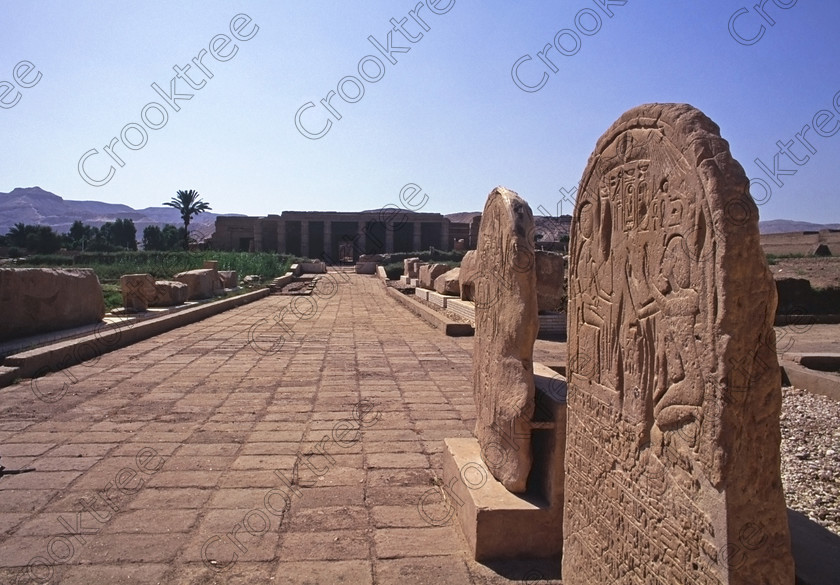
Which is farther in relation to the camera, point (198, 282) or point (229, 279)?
point (229, 279)

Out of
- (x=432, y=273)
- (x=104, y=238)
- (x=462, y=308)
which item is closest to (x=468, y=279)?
(x=462, y=308)

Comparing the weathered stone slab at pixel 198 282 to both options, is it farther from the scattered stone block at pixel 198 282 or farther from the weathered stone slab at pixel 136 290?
the weathered stone slab at pixel 136 290

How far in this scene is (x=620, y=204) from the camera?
7.17 ft

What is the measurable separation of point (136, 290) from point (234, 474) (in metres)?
9.17

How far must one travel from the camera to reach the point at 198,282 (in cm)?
1533

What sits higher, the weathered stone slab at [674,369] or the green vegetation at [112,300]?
the weathered stone slab at [674,369]

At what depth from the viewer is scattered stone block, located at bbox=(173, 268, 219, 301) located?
1498 cm

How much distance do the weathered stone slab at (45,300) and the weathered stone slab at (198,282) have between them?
4.97 meters

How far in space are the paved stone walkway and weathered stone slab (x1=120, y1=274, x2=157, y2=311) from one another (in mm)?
4345

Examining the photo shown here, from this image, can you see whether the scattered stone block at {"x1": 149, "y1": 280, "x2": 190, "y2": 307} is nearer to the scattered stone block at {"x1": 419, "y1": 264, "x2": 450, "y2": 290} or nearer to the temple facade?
the scattered stone block at {"x1": 419, "y1": 264, "x2": 450, "y2": 290}

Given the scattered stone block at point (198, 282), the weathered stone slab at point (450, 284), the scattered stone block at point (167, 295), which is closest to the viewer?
the scattered stone block at point (167, 295)

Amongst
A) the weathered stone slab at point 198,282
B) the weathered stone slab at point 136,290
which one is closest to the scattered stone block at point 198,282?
the weathered stone slab at point 198,282

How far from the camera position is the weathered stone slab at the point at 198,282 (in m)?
15.0

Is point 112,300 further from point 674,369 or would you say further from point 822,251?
point 822,251
